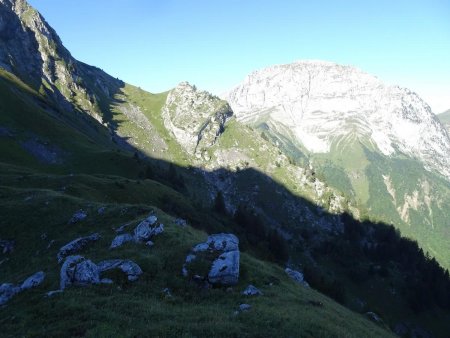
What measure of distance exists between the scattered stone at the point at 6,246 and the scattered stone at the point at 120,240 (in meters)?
14.4

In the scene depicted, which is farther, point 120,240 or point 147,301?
point 120,240

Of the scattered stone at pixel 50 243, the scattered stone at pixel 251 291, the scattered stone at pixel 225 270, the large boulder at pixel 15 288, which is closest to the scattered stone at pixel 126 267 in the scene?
the large boulder at pixel 15 288

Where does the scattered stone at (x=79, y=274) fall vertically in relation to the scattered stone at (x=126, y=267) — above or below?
below

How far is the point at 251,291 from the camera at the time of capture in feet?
96.7

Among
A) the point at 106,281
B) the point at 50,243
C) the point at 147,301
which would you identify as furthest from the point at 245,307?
the point at 50,243

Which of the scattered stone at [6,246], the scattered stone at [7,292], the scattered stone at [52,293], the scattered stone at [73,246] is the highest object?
the scattered stone at [73,246]

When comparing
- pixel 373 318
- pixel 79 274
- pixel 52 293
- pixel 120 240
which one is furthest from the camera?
pixel 373 318

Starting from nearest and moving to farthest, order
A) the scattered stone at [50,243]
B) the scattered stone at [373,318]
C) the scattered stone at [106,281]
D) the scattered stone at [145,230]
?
the scattered stone at [106,281] → the scattered stone at [145,230] → the scattered stone at [50,243] → the scattered stone at [373,318]

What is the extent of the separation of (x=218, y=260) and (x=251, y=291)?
139 inches

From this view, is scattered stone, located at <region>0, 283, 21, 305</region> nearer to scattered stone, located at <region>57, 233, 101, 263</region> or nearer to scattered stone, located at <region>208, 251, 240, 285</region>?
scattered stone, located at <region>57, 233, 101, 263</region>

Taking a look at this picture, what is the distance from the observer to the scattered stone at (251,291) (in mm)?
29194

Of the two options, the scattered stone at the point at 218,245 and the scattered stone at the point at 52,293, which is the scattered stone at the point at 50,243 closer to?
the scattered stone at the point at 52,293

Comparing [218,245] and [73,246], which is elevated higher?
[218,245]

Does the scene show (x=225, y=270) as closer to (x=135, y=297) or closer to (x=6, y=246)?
(x=135, y=297)
